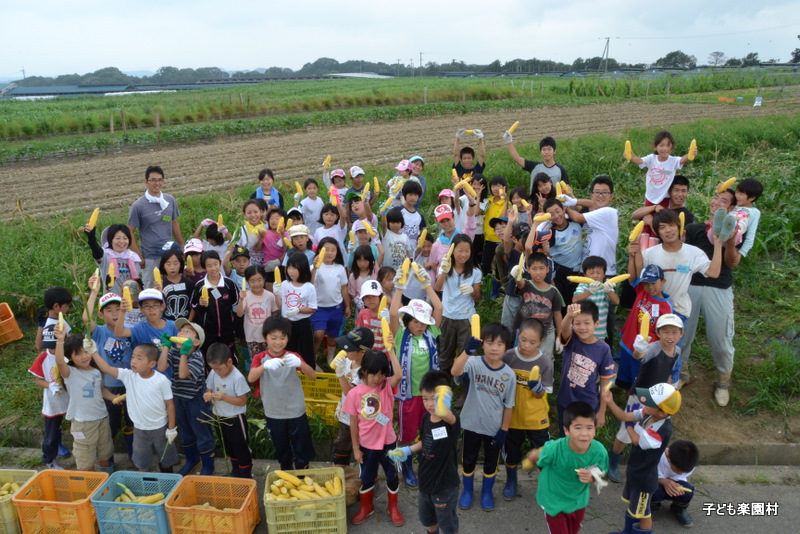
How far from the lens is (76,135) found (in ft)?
70.0

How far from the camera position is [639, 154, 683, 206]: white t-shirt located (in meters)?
6.16

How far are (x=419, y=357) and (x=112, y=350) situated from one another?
9.23 feet

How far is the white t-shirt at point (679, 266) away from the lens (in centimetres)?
482

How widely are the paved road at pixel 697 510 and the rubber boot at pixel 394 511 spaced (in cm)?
4

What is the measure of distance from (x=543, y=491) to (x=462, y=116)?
73.1ft

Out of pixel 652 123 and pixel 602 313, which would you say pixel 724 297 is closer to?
pixel 602 313

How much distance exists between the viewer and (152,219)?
6.59 metres

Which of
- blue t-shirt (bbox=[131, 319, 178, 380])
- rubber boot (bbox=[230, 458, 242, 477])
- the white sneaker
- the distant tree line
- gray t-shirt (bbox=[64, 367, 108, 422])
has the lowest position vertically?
rubber boot (bbox=[230, 458, 242, 477])

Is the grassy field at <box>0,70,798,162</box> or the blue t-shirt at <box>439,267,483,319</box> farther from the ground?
the grassy field at <box>0,70,798,162</box>

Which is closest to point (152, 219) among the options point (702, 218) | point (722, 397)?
point (722, 397)

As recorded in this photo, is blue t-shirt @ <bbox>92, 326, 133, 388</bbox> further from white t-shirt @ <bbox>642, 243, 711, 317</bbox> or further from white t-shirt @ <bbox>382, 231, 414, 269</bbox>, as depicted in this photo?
white t-shirt @ <bbox>642, 243, 711, 317</bbox>

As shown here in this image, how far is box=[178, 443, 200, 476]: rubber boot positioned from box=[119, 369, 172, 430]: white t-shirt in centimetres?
44

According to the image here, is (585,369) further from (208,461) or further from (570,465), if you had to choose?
(208,461)

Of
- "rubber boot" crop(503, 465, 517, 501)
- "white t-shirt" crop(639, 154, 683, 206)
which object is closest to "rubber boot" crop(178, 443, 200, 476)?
"rubber boot" crop(503, 465, 517, 501)
